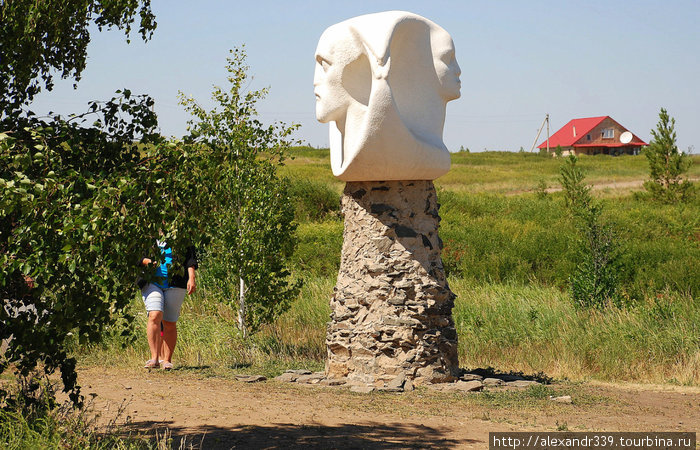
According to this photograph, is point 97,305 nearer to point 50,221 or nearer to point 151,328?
point 50,221

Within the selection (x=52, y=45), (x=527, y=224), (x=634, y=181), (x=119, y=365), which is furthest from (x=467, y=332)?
(x=634, y=181)

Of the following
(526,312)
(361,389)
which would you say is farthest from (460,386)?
(526,312)

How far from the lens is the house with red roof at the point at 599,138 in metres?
69.1

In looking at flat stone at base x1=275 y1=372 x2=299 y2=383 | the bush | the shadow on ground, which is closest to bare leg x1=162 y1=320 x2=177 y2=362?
flat stone at base x1=275 y1=372 x2=299 y2=383

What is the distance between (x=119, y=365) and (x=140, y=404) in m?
2.38

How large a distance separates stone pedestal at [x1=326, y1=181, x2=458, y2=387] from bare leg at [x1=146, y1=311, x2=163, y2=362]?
173 cm

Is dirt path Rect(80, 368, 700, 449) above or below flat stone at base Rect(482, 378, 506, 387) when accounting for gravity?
above

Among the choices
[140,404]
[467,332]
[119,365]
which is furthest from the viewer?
[467,332]

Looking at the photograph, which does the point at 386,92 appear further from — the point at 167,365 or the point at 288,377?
the point at 167,365

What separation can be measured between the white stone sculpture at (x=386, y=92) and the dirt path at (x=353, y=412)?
2.11 meters

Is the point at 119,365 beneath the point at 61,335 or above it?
beneath

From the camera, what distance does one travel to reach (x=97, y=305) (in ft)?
12.1

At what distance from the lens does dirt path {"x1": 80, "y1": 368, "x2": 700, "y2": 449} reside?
5086mm

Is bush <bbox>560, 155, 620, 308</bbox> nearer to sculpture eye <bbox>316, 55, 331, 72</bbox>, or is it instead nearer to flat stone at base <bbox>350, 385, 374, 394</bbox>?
flat stone at base <bbox>350, 385, 374, 394</bbox>
